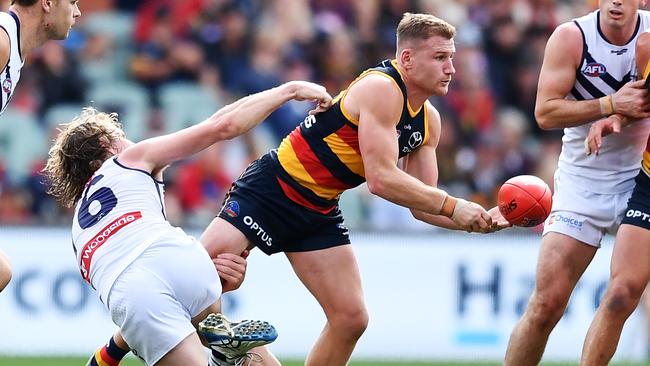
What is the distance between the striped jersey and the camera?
6754 mm

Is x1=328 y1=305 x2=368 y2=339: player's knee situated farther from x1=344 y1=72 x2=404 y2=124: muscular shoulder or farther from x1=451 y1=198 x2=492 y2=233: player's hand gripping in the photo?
x1=344 y1=72 x2=404 y2=124: muscular shoulder

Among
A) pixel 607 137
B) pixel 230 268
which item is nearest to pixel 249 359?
pixel 230 268

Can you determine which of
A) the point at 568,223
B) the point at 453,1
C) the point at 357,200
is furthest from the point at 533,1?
the point at 568,223

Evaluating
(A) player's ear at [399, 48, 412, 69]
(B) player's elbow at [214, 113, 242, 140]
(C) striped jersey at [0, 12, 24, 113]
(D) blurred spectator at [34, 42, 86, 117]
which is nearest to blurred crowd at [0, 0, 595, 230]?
(D) blurred spectator at [34, 42, 86, 117]

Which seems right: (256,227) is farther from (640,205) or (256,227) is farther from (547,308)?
(640,205)

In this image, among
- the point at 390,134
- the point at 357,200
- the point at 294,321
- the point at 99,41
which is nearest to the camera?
the point at 390,134

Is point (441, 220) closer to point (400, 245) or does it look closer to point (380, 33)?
point (400, 245)

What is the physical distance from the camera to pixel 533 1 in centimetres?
1492

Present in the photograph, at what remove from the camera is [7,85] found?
682cm

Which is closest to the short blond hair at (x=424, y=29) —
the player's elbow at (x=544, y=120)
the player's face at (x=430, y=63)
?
the player's face at (x=430, y=63)

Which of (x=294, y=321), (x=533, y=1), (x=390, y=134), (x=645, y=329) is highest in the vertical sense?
(x=533, y=1)

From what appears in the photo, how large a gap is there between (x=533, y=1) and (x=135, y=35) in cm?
473

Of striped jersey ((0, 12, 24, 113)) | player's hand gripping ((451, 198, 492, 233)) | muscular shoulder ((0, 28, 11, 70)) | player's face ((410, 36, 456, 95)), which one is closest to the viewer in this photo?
muscular shoulder ((0, 28, 11, 70))

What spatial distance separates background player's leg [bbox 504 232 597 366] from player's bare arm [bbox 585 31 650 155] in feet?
2.01
